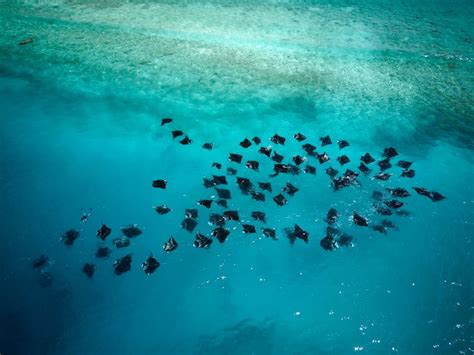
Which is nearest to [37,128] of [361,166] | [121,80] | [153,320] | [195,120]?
[121,80]

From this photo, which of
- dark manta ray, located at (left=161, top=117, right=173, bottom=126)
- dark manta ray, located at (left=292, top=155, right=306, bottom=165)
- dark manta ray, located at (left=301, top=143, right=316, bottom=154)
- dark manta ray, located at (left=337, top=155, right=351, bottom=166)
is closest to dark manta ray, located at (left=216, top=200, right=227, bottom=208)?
dark manta ray, located at (left=292, top=155, right=306, bottom=165)

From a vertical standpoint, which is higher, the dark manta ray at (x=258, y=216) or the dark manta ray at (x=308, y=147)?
the dark manta ray at (x=308, y=147)

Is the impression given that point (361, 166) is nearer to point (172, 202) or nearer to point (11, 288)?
point (172, 202)

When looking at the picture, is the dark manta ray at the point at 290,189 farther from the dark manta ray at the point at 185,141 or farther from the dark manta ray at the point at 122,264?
the dark manta ray at the point at 122,264

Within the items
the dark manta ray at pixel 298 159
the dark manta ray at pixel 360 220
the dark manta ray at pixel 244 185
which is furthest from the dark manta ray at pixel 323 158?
the dark manta ray at pixel 244 185

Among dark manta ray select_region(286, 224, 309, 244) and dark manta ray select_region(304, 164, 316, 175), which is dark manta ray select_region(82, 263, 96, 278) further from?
dark manta ray select_region(304, 164, 316, 175)

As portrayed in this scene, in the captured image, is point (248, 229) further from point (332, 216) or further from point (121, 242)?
point (121, 242)
